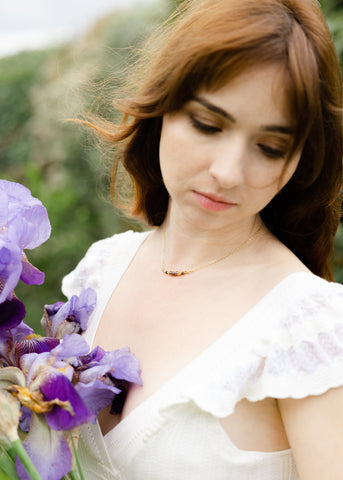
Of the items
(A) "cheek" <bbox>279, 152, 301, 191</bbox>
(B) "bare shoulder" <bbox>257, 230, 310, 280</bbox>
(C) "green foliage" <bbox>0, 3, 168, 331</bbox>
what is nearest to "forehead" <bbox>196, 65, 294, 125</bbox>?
(A) "cheek" <bbox>279, 152, 301, 191</bbox>

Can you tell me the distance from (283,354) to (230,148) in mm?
491

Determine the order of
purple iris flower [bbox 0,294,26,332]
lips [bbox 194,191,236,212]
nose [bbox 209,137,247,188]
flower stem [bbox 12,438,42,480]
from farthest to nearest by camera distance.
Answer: lips [bbox 194,191,236,212], nose [bbox 209,137,247,188], purple iris flower [bbox 0,294,26,332], flower stem [bbox 12,438,42,480]

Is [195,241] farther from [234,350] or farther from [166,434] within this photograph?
[166,434]

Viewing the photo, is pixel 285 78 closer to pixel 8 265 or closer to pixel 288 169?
pixel 288 169

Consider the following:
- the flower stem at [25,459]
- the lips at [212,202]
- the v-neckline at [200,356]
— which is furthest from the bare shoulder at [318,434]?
the flower stem at [25,459]

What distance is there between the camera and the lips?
4.40 feet

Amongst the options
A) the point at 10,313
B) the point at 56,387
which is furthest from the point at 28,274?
the point at 56,387

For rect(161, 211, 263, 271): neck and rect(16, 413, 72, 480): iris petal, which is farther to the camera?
rect(161, 211, 263, 271): neck

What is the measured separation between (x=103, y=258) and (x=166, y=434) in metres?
0.80

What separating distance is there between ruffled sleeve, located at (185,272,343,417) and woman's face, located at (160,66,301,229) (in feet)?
0.86

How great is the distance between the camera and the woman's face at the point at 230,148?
1.19 m

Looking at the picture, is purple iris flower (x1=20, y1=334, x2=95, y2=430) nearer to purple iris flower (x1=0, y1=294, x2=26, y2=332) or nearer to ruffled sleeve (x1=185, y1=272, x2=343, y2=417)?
purple iris flower (x1=0, y1=294, x2=26, y2=332)

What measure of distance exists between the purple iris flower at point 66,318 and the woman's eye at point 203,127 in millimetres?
494

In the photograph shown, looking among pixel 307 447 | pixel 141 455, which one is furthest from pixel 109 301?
pixel 307 447
